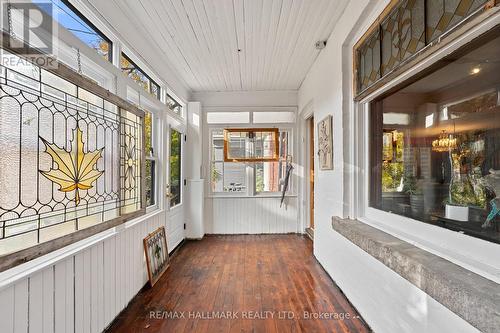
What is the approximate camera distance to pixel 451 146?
1.39m

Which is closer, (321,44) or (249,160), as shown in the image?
(321,44)

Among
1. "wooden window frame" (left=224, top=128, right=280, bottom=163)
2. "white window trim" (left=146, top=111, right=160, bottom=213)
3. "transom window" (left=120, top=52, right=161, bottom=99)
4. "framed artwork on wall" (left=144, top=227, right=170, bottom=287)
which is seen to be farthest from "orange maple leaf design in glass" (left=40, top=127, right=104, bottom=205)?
"wooden window frame" (left=224, top=128, right=280, bottom=163)

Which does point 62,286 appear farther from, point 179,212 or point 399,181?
point 179,212

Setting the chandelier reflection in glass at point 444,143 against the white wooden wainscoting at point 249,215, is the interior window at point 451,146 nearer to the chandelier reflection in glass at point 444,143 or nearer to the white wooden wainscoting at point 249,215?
the chandelier reflection in glass at point 444,143

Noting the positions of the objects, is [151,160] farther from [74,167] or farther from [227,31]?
[227,31]

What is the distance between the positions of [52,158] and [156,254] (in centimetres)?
191

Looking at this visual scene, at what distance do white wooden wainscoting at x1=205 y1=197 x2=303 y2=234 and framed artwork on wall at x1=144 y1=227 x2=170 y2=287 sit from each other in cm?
168

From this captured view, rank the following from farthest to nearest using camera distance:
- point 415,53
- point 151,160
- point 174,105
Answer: point 174,105
point 151,160
point 415,53

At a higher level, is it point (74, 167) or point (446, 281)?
point (74, 167)

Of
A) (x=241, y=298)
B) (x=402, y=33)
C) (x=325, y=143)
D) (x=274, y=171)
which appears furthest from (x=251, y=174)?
(x=402, y=33)

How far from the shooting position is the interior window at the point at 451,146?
1158 mm

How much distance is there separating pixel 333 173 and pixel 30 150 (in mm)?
2625

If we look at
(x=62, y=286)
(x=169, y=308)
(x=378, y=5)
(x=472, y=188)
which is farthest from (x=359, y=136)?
(x=62, y=286)

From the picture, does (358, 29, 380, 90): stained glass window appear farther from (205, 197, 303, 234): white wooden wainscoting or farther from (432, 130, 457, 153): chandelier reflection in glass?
(205, 197, 303, 234): white wooden wainscoting
